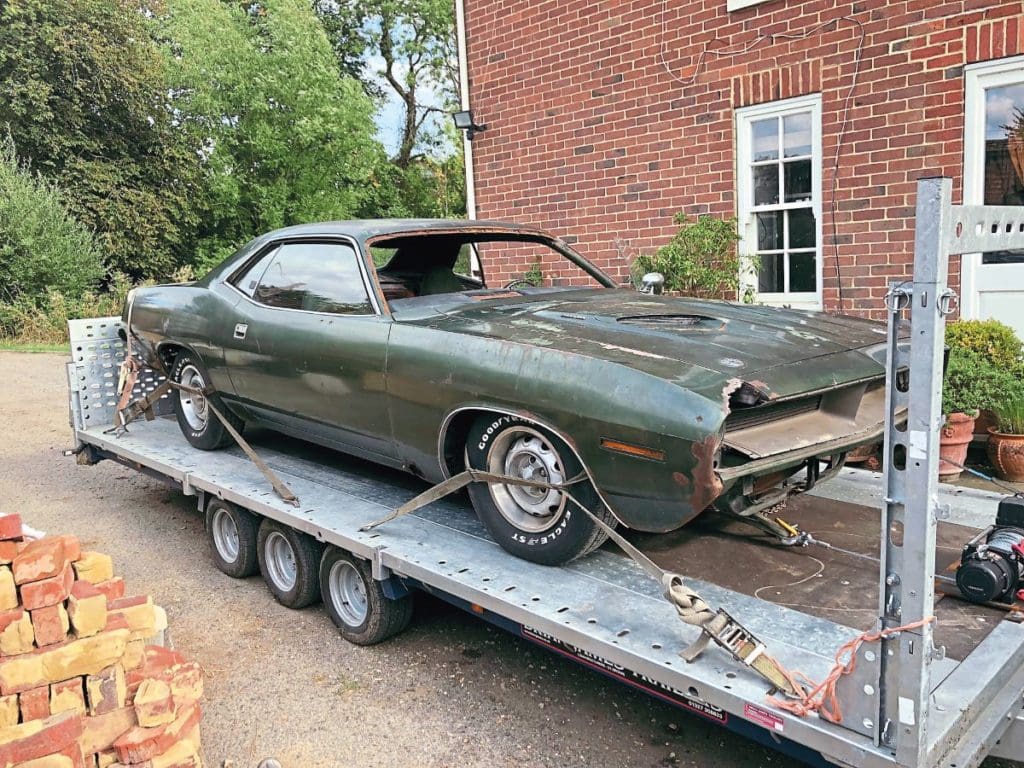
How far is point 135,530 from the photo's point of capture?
5.52m

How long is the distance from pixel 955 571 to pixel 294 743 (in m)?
2.43

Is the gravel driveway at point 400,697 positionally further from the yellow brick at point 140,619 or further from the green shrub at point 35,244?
the green shrub at point 35,244

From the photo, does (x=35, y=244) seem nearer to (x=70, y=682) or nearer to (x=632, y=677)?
(x=70, y=682)

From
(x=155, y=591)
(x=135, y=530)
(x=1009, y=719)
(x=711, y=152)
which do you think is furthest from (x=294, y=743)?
(x=711, y=152)

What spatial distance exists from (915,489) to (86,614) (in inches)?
94.5

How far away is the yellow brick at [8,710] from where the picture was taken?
2430 mm

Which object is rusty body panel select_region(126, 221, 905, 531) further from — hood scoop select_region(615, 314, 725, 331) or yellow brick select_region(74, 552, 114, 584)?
yellow brick select_region(74, 552, 114, 584)

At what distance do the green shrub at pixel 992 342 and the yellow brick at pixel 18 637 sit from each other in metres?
5.40

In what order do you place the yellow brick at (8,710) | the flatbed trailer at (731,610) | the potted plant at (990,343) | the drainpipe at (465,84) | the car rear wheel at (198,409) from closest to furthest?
the flatbed trailer at (731,610)
the yellow brick at (8,710)
the car rear wheel at (198,409)
the potted plant at (990,343)
the drainpipe at (465,84)

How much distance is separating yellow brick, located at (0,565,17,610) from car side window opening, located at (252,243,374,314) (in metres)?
1.81

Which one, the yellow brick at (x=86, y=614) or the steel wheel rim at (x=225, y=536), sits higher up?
the yellow brick at (x=86, y=614)

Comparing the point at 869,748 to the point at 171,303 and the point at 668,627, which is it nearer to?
the point at 668,627

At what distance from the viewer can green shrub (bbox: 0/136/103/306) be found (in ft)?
61.2

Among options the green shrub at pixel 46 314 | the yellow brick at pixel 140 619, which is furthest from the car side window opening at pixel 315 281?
the green shrub at pixel 46 314
